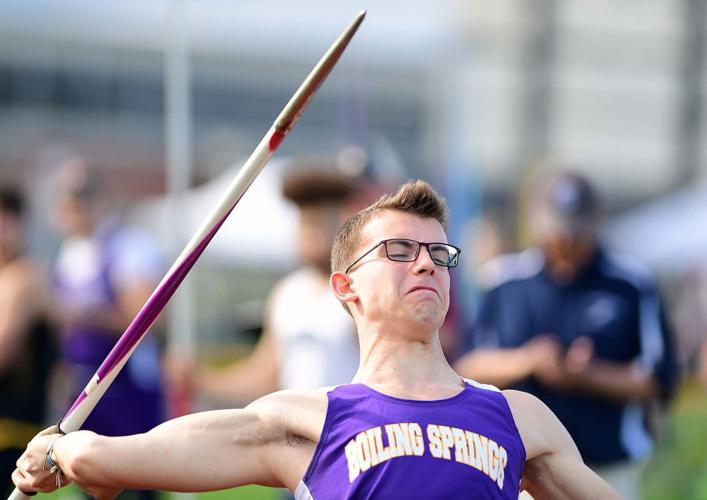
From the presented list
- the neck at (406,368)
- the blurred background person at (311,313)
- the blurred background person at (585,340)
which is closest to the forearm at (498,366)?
the blurred background person at (585,340)

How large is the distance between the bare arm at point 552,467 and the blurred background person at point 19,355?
3979 millimetres

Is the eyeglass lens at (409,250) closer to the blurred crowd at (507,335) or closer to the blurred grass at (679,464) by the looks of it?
the blurred crowd at (507,335)

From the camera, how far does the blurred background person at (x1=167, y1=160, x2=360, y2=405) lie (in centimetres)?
655

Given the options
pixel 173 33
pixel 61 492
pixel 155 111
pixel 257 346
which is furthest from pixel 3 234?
pixel 155 111

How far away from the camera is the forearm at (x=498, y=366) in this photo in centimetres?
673

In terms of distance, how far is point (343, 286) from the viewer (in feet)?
12.9

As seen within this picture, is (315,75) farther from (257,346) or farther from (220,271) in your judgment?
(220,271)

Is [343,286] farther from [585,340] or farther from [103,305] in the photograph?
[103,305]

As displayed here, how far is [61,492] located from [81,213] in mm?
2651

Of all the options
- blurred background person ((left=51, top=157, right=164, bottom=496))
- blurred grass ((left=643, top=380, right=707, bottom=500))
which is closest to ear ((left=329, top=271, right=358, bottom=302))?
blurred background person ((left=51, top=157, right=164, bottom=496))

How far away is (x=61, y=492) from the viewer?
10.2m

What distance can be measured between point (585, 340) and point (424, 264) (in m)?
3.20

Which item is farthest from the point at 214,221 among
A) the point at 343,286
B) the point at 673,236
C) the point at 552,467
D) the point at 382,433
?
the point at 673,236

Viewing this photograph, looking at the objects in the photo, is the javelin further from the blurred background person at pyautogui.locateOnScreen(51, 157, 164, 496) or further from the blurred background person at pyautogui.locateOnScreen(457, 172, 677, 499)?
the blurred background person at pyautogui.locateOnScreen(51, 157, 164, 496)
